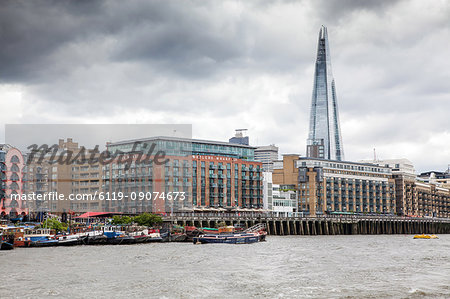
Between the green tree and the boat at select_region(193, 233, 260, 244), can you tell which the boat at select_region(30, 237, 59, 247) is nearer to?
the boat at select_region(193, 233, 260, 244)

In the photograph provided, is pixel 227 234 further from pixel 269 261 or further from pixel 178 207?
pixel 178 207

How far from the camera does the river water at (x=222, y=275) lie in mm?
55062

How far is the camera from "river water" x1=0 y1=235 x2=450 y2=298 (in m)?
55.1

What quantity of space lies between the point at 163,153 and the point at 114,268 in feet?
413

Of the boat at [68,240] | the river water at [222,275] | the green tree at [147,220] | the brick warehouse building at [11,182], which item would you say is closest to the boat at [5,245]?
the river water at [222,275]

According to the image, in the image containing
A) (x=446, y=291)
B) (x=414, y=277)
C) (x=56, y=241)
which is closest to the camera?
(x=446, y=291)

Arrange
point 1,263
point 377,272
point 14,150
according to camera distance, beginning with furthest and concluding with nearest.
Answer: point 14,150
point 1,263
point 377,272

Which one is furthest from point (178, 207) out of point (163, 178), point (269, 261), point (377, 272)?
point (377, 272)

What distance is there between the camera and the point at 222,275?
219ft

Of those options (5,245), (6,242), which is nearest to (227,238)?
(6,242)

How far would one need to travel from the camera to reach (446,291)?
55281 millimetres

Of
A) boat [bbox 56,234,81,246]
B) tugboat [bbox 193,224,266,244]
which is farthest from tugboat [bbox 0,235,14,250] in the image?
tugboat [bbox 193,224,266,244]

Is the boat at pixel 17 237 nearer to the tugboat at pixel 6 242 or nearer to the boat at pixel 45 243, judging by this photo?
the boat at pixel 45 243

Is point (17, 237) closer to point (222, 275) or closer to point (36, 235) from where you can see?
point (36, 235)
